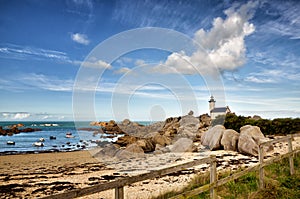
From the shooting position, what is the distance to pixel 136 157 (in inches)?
623

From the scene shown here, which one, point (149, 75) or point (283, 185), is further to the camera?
point (149, 75)

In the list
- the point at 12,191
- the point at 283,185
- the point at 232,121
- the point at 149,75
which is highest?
the point at 149,75

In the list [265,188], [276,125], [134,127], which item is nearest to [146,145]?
[276,125]

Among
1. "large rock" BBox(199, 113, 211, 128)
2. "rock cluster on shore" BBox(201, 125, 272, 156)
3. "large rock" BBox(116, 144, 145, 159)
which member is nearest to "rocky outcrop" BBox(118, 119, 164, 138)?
"large rock" BBox(199, 113, 211, 128)

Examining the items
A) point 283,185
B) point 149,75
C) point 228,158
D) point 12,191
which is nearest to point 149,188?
point 283,185

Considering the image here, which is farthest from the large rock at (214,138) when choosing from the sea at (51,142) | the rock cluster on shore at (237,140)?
the sea at (51,142)

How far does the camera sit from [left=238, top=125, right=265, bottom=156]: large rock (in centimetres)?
1385

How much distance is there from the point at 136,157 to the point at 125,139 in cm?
1030

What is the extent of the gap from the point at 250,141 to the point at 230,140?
1955mm

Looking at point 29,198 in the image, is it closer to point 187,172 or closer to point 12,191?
point 12,191

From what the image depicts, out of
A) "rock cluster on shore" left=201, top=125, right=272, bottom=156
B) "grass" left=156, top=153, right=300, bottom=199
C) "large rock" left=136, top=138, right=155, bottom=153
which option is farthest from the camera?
"large rock" left=136, top=138, right=155, bottom=153

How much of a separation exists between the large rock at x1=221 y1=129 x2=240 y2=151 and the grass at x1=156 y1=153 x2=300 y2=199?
→ 8.56 metres

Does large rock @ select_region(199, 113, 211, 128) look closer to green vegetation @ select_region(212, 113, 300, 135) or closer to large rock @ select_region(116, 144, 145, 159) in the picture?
green vegetation @ select_region(212, 113, 300, 135)

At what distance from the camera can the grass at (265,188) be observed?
17.5ft
